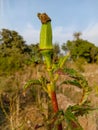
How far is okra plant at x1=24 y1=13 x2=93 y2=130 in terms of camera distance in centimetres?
91

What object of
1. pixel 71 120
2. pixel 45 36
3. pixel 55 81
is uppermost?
pixel 45 36

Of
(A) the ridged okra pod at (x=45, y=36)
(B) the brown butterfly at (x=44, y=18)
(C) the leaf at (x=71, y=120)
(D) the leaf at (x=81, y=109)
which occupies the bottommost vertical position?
(C) the leaf at (x=71, y=120)

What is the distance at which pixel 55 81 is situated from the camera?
3.16ft

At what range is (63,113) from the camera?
95cm

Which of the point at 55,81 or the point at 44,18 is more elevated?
the point at 44,18

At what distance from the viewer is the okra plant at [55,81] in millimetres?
912

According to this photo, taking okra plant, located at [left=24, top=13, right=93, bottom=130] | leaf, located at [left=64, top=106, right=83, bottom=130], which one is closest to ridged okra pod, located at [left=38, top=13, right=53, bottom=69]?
okra plant, located at [left=24, top=13, right=93, bottom=130]

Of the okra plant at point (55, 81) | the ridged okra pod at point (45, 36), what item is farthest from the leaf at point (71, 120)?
the ridged okra pod at point (45, 36)

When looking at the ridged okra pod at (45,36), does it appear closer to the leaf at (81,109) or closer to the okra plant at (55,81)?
the okra plant at (55,81)

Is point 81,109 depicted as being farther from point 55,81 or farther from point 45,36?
point 45,36

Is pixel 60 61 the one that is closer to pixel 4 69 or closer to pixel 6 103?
pixel 6 103

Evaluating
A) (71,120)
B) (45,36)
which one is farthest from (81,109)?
(45,36)

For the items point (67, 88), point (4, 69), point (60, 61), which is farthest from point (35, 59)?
point (4, 69)

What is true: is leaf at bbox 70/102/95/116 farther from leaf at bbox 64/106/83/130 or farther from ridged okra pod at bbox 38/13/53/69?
ridged okra pod at bbox 38/13/53/69
